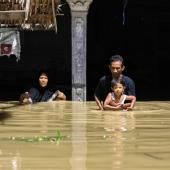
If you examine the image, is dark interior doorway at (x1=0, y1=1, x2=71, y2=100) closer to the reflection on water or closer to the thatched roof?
the thatched roof

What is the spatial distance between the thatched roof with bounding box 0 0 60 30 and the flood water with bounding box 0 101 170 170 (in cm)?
133

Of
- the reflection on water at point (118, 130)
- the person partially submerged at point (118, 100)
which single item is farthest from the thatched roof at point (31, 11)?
the reflection on water at point (118, 130)

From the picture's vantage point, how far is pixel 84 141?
633 cm

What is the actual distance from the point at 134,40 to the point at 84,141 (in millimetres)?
15133

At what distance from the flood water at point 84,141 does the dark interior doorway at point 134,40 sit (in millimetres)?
10763

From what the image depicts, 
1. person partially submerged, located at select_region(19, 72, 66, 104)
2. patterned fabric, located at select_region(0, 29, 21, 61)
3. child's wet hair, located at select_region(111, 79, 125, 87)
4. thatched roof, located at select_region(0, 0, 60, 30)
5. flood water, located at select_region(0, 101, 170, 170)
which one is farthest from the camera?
patterned fabric, located at select_region(0, 29, 21, 61)

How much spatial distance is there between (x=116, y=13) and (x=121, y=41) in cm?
97

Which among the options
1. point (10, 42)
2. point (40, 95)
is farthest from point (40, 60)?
point (40, 95)

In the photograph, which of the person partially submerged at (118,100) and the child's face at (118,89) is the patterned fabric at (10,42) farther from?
the child's face at (118,89)

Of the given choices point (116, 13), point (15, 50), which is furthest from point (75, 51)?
point (116, 13)

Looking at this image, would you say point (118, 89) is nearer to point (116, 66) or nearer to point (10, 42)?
point (116, 66)

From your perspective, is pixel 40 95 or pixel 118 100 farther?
pixel 40 95

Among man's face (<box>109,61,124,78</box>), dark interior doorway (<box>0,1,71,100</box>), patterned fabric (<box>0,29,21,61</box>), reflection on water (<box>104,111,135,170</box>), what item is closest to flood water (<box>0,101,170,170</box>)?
reflection on water (<box>104,111,135,170</box>)

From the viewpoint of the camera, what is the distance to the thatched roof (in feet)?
28.1
